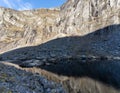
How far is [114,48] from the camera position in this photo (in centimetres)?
13688

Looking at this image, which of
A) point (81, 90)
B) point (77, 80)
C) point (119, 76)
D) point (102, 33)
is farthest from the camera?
point (102, 33)

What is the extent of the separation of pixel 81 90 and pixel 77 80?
13.2m

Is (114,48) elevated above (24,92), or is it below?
above

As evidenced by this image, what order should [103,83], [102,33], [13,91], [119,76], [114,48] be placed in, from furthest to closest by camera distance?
[102,33] < [114,48] < [119,76] < [103,83] < [13,91]

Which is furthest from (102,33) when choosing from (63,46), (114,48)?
(114,48)

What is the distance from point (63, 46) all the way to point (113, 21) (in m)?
45.3

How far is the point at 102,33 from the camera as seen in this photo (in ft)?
596

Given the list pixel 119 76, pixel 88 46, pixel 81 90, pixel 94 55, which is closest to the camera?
pixel 81 90

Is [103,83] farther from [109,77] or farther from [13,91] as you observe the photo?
[13,91]

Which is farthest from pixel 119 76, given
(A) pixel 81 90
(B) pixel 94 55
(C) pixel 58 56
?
(C) pixel 58 56

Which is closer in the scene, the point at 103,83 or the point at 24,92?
the point at 24,92

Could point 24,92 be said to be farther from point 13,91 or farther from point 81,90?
point 81,90

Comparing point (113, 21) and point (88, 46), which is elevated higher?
point (113, 21)

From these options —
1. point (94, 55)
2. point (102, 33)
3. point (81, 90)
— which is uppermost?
point (102, 33)
